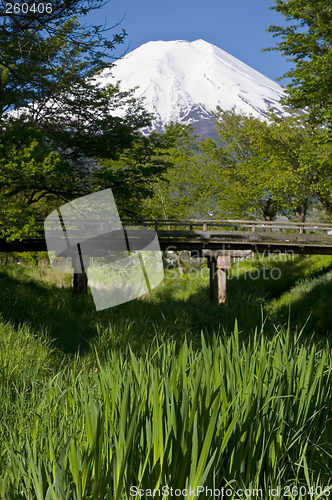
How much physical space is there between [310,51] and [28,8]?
13643 mm

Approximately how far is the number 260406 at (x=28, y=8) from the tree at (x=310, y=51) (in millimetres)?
10949

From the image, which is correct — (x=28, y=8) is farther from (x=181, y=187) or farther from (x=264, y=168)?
(x=264, y=168)

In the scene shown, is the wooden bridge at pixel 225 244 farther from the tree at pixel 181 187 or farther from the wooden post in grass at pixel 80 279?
the tree at pixel 181 187

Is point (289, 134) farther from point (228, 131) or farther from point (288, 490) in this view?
point (288, 490)

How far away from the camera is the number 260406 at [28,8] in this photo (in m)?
6.72

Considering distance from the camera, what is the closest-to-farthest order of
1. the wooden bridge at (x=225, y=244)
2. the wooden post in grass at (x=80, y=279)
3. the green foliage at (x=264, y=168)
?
the wooden post in grass at (x=80, y=279) → the wooden bridge at (x=225, y=244) → the green foliage at (x=264, y=168)

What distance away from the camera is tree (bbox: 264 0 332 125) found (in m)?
15.0

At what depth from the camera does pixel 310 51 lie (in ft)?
55.2

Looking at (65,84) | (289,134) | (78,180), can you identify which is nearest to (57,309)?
(78,180)

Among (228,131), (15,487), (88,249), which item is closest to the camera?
(15,487)

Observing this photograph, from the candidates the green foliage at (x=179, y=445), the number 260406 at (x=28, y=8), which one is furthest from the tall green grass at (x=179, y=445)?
the number 260406 at (x=28, y=8)

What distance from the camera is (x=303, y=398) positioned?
1.98 metres

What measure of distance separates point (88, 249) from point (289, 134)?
584 inches

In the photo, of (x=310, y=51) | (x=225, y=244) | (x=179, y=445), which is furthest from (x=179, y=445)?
(x=310, y=51)
